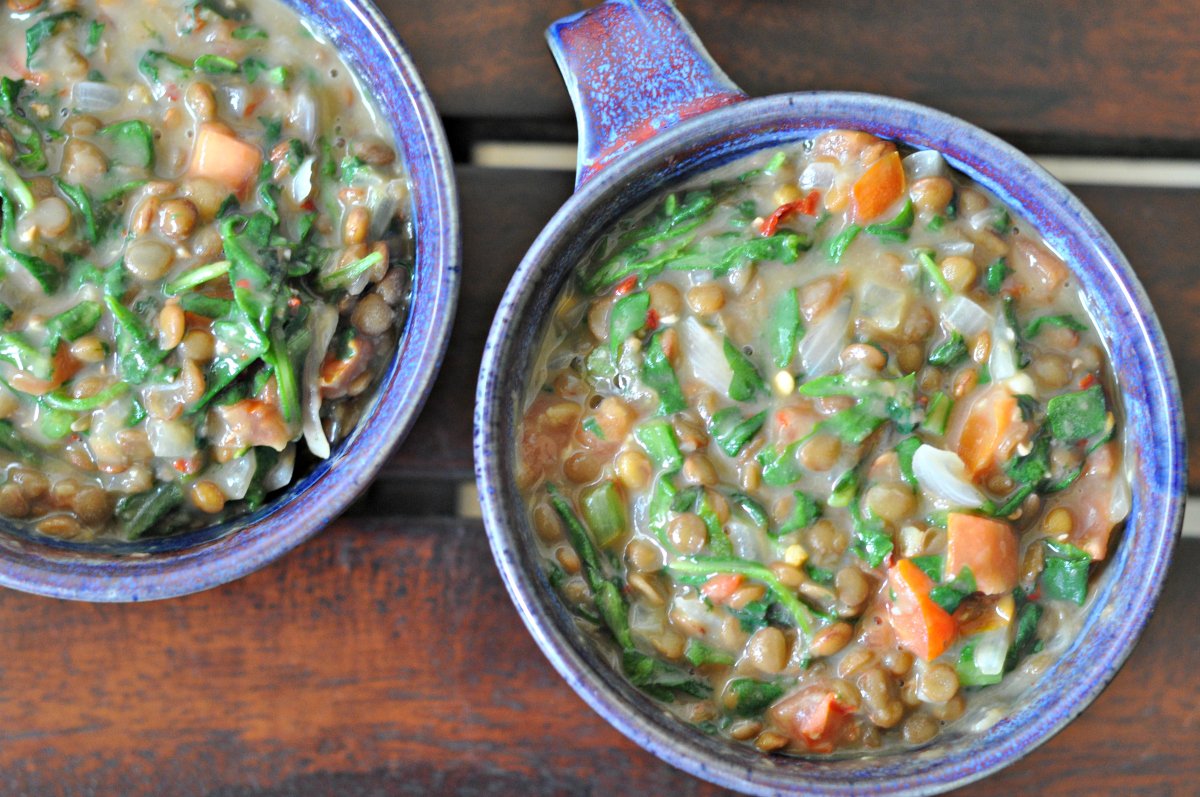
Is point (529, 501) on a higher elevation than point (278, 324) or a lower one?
lower

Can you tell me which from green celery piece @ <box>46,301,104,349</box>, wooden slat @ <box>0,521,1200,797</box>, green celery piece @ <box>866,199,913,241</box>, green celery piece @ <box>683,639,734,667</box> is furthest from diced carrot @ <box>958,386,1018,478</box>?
green celery piece @ <box>46,301,104,349</box>

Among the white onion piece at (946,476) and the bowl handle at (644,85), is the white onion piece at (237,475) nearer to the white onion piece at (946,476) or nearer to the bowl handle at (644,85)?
the bowl handle at (644,85)

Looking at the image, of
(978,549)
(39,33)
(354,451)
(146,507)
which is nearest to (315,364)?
(354,451)

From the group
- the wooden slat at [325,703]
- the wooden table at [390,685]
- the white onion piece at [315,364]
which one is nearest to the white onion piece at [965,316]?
the wooden table at [390,685]

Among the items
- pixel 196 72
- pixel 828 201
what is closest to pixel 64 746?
pixel 196 72

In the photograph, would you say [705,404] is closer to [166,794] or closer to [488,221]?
[488,221]

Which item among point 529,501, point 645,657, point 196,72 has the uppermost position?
point 196,72
